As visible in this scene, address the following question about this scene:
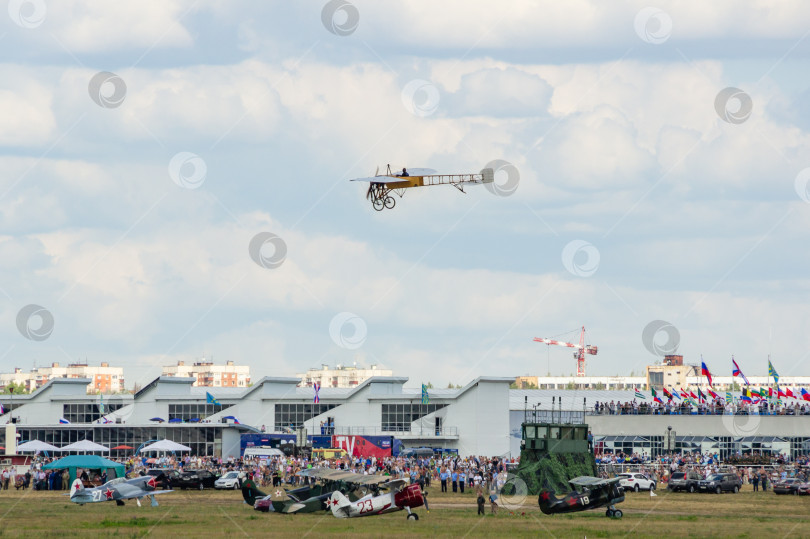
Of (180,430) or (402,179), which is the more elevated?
(402,179)

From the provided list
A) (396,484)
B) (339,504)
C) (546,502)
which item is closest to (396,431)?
(546,502)

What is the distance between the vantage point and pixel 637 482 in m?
67.2

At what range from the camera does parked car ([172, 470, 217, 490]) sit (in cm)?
6506

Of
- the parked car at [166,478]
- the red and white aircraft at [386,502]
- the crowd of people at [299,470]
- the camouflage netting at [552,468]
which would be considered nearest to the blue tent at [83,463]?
the crowd of people at [299,470]

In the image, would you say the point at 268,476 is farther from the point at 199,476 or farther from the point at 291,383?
the point at 291,383

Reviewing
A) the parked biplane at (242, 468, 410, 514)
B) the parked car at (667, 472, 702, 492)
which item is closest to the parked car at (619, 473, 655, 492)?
Answer: the parked car at (667, 472, 702, 492)

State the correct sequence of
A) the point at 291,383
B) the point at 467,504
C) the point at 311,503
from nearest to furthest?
the point at 311,503 < the point at 467,504 < the point at 291,383

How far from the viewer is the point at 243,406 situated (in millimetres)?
101688

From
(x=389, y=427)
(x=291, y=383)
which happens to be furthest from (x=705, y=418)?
(x=291, y=383)

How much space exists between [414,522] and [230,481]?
2452 cm

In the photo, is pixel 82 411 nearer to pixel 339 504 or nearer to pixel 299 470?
pixel 299 470

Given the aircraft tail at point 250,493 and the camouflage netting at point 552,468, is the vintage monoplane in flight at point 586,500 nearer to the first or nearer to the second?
the camouflage netting at point 552,468

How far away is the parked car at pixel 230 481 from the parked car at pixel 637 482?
807 inches

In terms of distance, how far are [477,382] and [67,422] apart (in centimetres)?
3321
